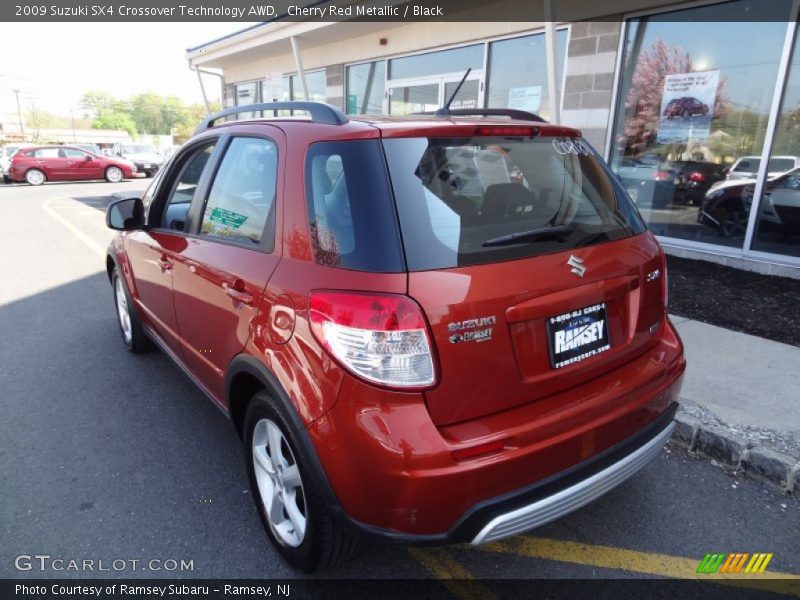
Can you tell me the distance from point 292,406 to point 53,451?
201cm

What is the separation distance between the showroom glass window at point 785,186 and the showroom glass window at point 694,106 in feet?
0.54

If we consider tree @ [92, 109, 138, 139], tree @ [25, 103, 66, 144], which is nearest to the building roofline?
tree @ [25, 103, 66, 144]

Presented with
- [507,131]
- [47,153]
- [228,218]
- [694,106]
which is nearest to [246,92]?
[47,153]

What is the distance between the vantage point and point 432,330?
1.68 m

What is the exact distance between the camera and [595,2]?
7.07m

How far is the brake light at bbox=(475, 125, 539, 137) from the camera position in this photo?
206 cm

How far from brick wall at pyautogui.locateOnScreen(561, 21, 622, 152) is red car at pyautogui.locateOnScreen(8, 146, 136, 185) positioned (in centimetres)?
2304

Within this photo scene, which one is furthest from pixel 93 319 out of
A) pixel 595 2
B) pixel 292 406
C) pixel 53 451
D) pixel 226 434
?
pixel 595 2

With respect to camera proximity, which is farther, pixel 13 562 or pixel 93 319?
pixel 93 319

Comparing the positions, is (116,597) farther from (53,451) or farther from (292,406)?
(53,451)

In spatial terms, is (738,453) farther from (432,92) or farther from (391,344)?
(432,92)

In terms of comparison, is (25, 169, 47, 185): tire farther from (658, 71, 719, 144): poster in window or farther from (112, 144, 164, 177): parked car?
(658, 71, 719, 144): poster in window

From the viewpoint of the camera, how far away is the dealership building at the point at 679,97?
19.7ft

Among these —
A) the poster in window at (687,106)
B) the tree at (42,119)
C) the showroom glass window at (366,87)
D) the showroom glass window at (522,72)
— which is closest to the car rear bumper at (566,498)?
the poster in window at (687,106)
